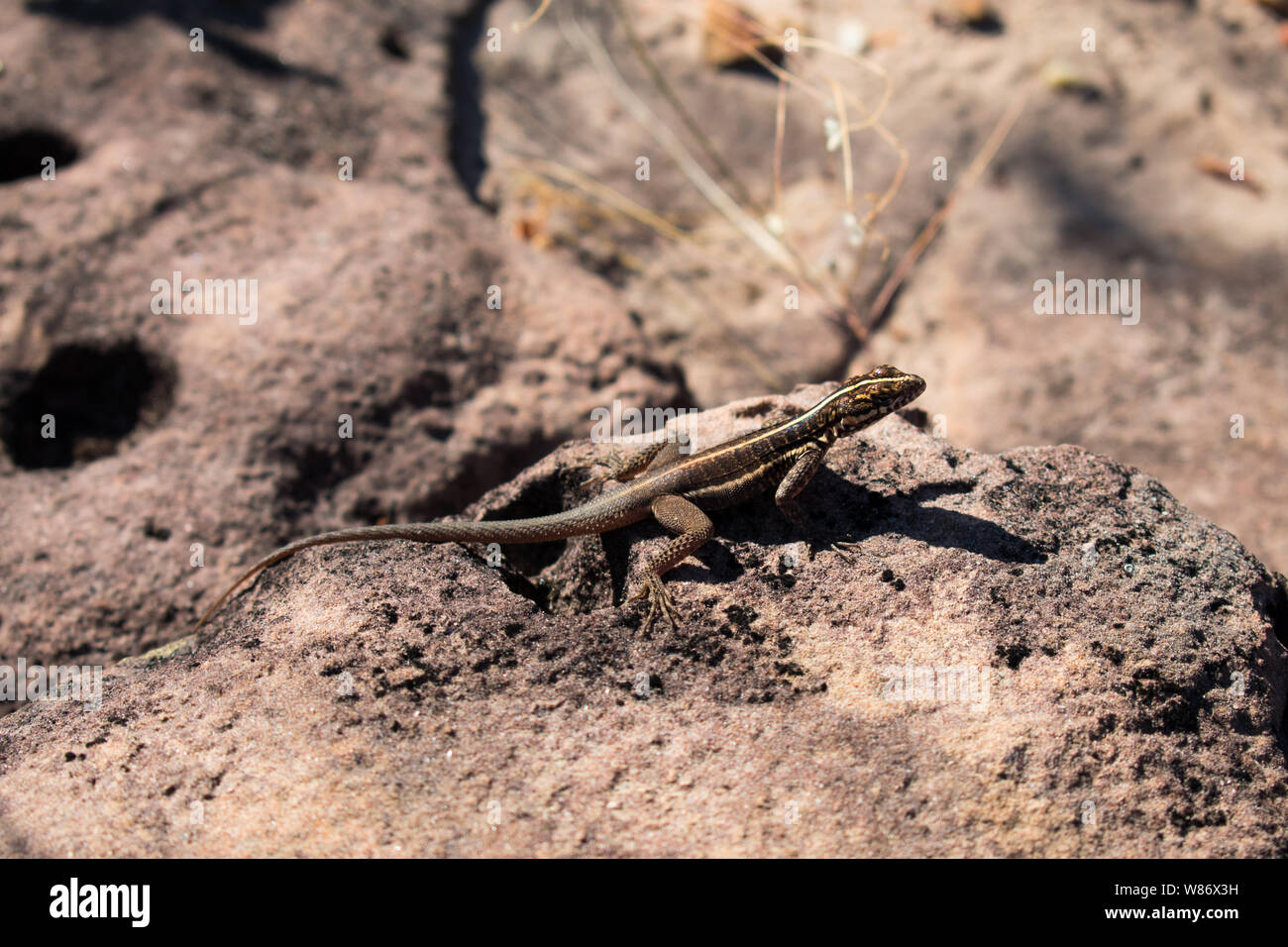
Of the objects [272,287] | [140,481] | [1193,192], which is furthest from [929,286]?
[140,481]

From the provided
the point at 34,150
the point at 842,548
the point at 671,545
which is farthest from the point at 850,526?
the point at 34,150

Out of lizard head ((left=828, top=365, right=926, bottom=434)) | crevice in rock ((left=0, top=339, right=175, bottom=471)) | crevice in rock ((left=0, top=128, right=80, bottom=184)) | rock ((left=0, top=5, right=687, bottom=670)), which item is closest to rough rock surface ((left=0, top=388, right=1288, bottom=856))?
lizard head ((left=828, top=365, right=926, bottom=434))

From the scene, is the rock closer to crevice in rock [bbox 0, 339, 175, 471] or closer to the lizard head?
crevice in rock [bbox 0, 339, 175, 471]

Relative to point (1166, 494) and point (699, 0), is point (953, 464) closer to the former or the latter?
point (1166, 494)

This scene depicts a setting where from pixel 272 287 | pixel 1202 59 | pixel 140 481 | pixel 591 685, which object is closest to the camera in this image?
pixel 591 685

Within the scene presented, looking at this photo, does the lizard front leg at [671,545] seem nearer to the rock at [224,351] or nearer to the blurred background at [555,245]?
the blurred background at [555,245]

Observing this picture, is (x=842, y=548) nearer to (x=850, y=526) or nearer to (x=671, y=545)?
(x=850, y=526)

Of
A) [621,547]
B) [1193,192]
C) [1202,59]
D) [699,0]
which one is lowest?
[621,547]
